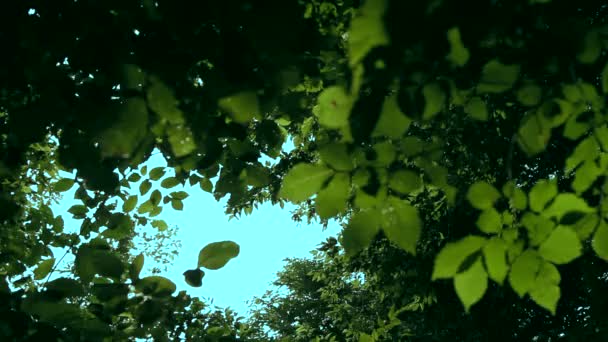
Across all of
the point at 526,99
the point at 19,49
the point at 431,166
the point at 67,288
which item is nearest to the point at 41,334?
the point at 67,288

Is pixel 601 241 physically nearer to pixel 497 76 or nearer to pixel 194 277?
pixel 497 76

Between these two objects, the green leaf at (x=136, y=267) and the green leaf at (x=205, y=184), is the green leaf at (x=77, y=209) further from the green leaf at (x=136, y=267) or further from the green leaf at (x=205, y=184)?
the green leaf at (x=136, y=267)

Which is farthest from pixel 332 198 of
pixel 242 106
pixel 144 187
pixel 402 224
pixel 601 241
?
pixel 144 187

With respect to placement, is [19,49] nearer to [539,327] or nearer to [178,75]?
[178,75]

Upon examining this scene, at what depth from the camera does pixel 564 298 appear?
14188 millimetres

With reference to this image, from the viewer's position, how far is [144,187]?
16.1 ft

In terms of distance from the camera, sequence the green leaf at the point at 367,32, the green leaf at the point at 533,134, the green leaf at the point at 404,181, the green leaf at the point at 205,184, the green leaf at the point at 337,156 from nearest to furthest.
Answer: the green leaf at the point at 367,32
the green leaf at the point at 337,156
the green leaf at the point at 404,181
the green leaf at the point at 533,134
the green leaf at the point at 205,184

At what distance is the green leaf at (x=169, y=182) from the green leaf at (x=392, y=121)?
313 cm

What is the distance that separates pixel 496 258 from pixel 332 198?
0.55 meters

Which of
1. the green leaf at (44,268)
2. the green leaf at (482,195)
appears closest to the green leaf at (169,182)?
the green leaf at (44,268)

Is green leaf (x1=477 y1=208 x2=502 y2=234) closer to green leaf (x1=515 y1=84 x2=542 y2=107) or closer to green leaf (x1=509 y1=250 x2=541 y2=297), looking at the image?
green leaf (x1=509 y1=250 x2=541 y2=297)

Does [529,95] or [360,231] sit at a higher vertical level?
[529,95]

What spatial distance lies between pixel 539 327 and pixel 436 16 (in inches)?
575

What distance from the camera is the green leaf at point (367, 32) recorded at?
1552mm
